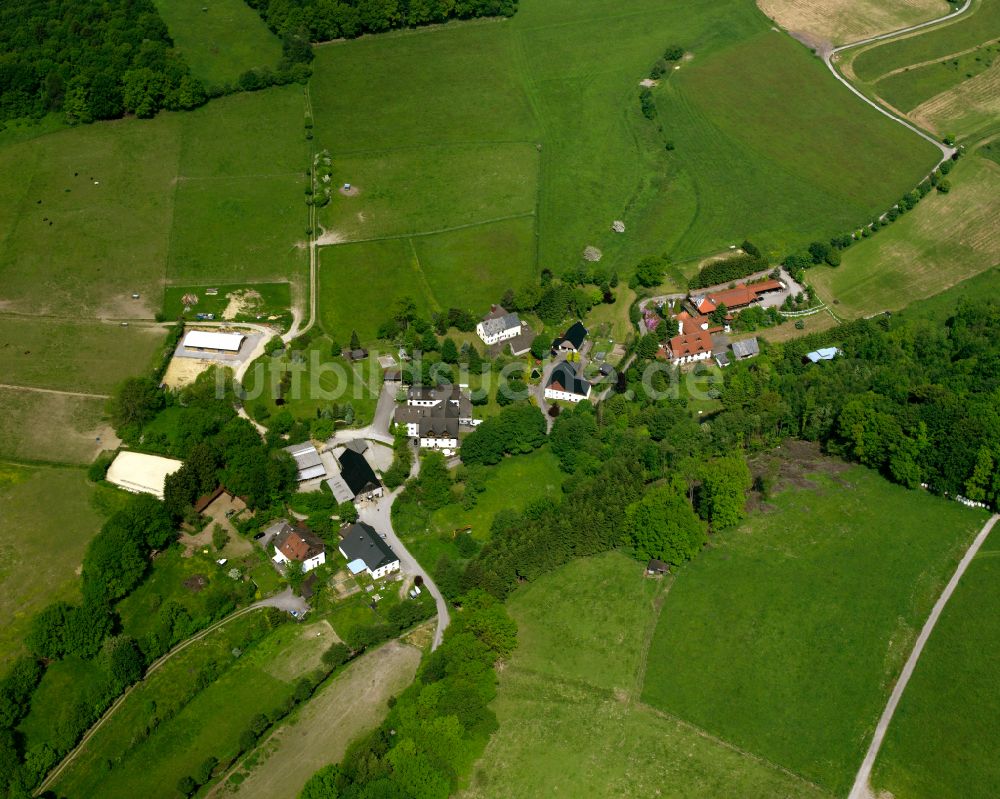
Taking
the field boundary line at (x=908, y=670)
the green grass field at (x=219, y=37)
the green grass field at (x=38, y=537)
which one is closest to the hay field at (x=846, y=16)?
the green grass field at (x=219, y=37)

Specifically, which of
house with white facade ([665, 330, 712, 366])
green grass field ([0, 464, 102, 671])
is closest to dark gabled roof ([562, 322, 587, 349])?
house with white facade ([665, 330, 712, 366])

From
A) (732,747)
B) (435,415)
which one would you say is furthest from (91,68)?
(732,747)

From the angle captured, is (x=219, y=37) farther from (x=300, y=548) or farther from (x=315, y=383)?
(x=300, y=548)

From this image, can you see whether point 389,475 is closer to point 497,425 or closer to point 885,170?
point 497,425

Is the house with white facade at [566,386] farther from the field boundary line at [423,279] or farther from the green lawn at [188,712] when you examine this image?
the green lawn at [188,712]

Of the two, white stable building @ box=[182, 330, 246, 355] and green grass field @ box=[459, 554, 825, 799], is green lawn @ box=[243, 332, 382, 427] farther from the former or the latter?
green grass field @ box=[459, 554, 825, 799]

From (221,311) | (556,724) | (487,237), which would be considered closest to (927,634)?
(556,724)

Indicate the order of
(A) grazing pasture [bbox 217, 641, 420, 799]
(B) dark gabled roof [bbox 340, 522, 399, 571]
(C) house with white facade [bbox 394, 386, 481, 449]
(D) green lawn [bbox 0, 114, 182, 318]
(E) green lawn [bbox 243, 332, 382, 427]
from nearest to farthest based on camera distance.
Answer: (A) grazing pasture [bbox 217, 641, 420, 799] → (B) dark gabled roof [bbox 340, 522, 399, 571] → (C) house with white facade [bbox 394, 386, 481, 449] → (E) green lawn [bbox 243, 332, 382, 427] → (D) green lawn [bbox 0, 114, 182, 318]
